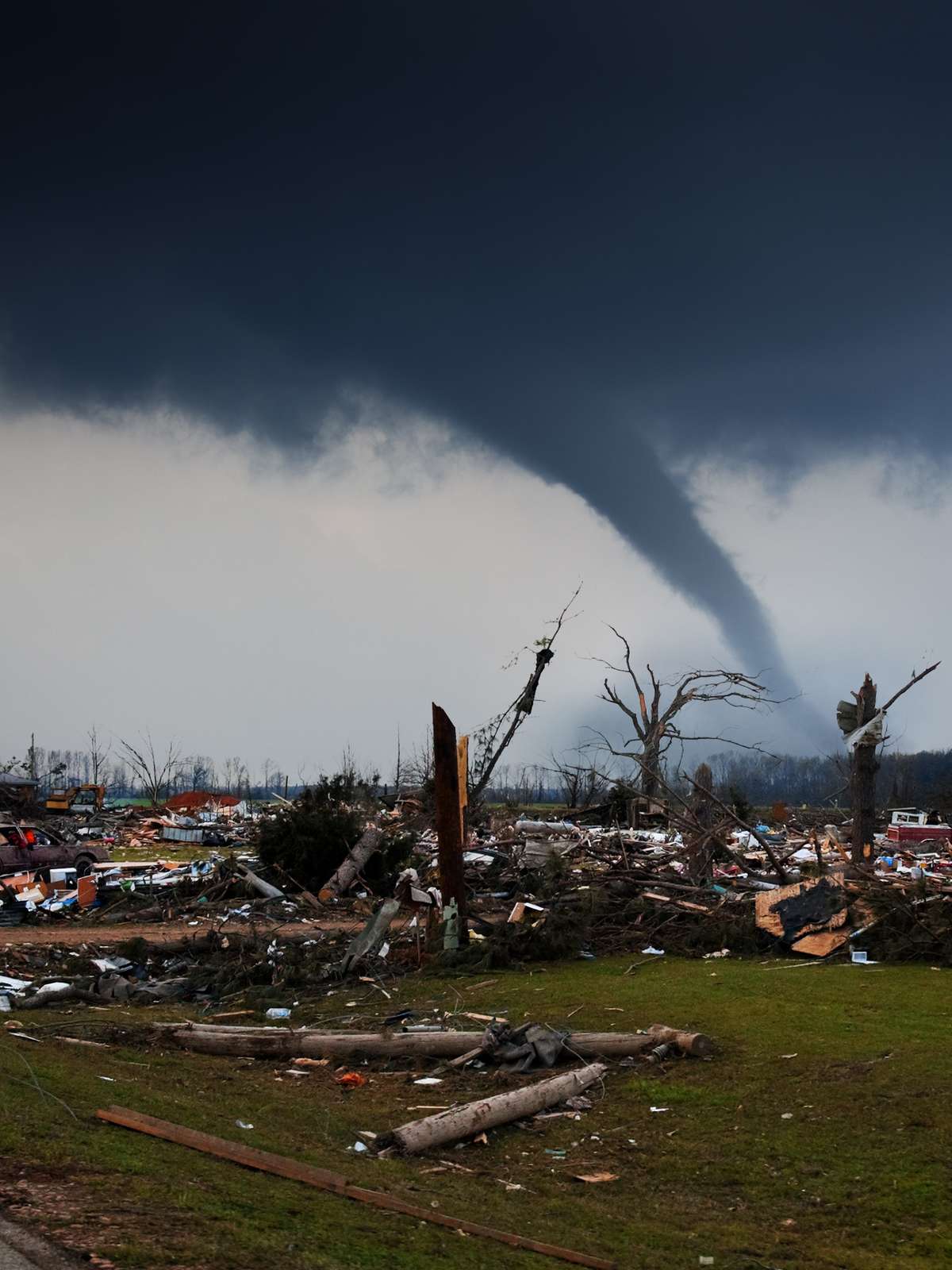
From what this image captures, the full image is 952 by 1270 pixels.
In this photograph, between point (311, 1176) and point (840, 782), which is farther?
point (840, 782)

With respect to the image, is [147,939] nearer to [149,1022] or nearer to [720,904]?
[149,1022]

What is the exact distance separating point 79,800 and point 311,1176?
155 feet

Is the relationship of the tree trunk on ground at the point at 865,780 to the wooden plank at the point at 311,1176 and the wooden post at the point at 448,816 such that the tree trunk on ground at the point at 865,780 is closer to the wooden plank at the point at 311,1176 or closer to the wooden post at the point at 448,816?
the wooden post at the point at 448,816

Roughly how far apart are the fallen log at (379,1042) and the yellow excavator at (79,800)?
118 ft

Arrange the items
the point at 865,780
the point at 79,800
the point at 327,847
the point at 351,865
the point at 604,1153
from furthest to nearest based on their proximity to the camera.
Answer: the point at 79,800 < the point at 327,847 < the point at 351,865 < the point at 865,780 < the point at 604,1153

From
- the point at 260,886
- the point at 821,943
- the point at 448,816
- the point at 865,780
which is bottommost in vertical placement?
the point at 260,886

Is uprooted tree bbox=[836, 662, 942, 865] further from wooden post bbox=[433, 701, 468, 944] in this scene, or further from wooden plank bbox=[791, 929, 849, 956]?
wooden post bbox=[433, 701, 468, 944]

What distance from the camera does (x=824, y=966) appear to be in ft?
39.8

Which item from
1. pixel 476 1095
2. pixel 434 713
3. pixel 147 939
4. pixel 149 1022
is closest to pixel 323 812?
pixel 147 939

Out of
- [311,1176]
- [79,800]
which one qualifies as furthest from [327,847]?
[79,800]

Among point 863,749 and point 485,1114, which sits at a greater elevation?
point 863,749

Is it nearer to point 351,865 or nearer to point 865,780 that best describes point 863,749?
point 865,780

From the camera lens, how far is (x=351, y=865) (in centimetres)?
2044

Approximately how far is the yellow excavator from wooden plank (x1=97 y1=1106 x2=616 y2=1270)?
129ft
